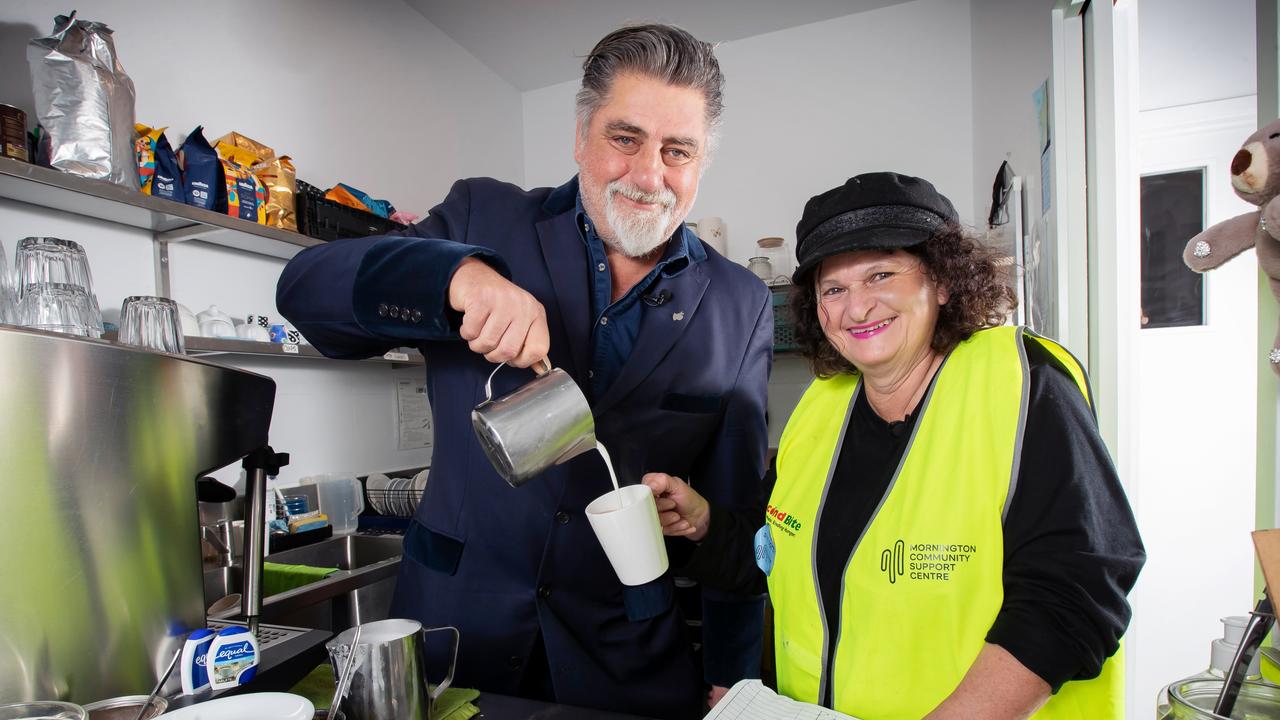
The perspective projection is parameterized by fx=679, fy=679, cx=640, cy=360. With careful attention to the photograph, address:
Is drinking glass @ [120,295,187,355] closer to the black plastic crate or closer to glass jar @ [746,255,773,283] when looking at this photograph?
the black plastic crate

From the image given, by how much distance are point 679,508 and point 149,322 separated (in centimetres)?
154

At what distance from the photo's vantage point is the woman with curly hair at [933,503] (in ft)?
2.84

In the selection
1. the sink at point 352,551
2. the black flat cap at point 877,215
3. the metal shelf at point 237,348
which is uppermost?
the black flat cap at point 877,215

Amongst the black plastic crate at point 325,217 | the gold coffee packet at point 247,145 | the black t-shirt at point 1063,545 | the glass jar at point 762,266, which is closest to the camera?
the black t-shirt at point 1063,545

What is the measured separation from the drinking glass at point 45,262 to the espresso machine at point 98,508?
3.99ft

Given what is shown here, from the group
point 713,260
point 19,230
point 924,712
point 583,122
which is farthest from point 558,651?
point 19,230

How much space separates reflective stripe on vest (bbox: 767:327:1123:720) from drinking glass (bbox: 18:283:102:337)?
1774 mm

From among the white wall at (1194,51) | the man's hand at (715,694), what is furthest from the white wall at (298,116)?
the white wall at (1194,51)

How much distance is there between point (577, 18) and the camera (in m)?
3.76

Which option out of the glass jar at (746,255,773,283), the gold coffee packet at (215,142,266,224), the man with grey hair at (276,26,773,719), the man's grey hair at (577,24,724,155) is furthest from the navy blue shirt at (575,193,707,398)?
the glass jar at (746,255,773,283)

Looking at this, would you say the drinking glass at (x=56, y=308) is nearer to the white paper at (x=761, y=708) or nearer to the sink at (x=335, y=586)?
the sink at (x=335, y=586)

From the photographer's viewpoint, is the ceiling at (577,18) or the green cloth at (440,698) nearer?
the green cloth at (440,698)

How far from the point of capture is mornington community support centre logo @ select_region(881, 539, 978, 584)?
0.95 m

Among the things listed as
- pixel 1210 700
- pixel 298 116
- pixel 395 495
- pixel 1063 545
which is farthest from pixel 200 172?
pixel 1210 700
